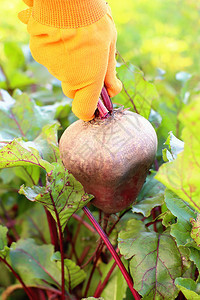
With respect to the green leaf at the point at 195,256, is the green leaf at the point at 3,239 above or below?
below

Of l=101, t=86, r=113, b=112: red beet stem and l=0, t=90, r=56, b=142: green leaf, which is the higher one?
l=101, t=86, r=113, b=112: red beet stem

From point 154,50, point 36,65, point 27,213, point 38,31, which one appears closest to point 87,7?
point 38,31

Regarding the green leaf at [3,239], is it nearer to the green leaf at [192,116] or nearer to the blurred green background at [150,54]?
the blurred green background at [150,54]

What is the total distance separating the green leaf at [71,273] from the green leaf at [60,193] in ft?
0.36

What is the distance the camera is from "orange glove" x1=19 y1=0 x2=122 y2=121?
33cm

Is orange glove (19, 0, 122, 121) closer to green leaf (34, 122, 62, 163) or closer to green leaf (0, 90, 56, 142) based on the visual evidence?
green leaf (34, 122, 62, 163)

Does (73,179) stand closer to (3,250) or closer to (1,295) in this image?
(3,250)

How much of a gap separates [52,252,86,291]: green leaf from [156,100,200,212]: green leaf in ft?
0.81

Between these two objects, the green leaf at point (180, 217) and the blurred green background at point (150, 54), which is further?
the blurred green background at point (150, 54)

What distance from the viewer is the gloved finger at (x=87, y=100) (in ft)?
1.19

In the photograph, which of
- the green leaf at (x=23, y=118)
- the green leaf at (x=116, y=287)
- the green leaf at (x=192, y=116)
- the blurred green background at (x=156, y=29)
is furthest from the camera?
the blurred green background at (x=156, y=29)

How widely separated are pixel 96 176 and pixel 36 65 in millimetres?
669

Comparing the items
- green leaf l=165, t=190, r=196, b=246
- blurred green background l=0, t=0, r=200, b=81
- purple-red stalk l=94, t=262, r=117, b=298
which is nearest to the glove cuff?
green leaf l=165, t=190, r=196, b=246

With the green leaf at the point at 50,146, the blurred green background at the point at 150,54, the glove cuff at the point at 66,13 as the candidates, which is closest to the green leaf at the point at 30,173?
the green leaf at the point at 50,146
